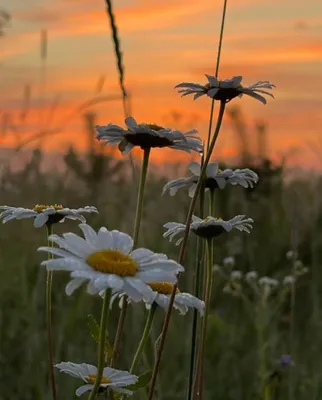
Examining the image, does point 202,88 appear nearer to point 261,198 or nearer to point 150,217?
point 150,217

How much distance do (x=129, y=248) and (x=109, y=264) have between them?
6 centimetres

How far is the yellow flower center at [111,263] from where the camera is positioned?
66 centimetres

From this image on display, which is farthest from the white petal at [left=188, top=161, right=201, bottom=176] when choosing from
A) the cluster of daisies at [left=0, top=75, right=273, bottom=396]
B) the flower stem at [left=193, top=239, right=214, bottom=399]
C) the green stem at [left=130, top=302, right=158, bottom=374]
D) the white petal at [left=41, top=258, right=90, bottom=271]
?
the white petal at [left=41, top=258, right=90, bottom=271]

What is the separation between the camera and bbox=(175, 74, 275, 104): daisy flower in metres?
0.83

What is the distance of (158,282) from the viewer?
0.82m

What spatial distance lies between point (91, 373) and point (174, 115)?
188 cm

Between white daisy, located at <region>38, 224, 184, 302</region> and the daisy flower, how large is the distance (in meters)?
0.19

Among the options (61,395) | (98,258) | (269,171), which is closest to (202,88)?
(98,258)

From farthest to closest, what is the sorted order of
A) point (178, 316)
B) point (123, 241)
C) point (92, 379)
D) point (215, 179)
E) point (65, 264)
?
1. point (178, 316)
2. point (215, 179)
3. point (92, 379)
4. point (123, 241)
5. point (65, 264)

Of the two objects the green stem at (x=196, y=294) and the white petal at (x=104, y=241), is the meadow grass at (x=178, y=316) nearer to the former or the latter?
the green stem at (x=196, y=294)

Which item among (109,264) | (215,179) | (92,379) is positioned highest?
(215,179)

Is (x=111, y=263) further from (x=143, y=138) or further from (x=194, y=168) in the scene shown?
(x=194, y=168)

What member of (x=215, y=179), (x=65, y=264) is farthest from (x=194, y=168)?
(x=65, y=264)

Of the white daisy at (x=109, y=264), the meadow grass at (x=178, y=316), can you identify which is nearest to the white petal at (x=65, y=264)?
the white daisy at (x=109, y=264)
